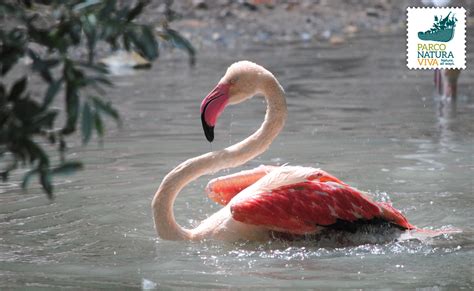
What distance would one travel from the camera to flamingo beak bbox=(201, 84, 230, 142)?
17.8ft

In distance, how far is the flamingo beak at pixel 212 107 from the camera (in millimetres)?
5418

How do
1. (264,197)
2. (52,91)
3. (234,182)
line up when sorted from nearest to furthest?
(52,91)
(264,197)
(234,182)

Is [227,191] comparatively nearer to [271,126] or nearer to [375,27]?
[271,126]

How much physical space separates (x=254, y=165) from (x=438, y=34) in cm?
373

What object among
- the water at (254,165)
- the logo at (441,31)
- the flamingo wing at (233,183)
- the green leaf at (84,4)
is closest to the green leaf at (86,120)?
the green leaf at (84,4)

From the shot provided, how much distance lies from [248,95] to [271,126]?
0.75 ft

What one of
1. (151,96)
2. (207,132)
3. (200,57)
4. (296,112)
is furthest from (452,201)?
(200,57)

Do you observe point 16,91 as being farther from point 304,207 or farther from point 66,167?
point 304,207

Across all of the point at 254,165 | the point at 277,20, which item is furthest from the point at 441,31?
the point at 277,20

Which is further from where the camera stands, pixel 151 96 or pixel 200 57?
pixel 200 57

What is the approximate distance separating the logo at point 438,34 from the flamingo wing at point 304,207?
18.0 ft

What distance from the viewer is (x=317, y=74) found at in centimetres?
1357

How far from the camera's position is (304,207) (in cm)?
534

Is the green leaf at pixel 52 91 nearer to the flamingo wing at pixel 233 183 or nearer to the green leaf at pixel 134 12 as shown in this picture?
the green leaf at pixel 134 12
